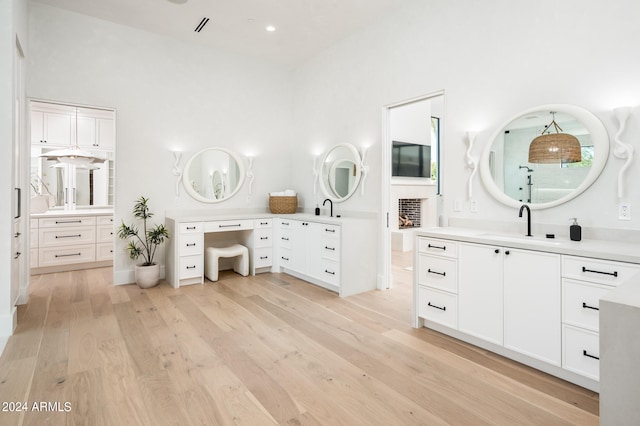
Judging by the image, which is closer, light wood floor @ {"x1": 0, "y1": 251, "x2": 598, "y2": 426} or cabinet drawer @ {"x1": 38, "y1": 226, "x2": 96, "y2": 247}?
light wood floor @ {"x1": 0, "y1": 251, "x2": 598, "y2": 426}

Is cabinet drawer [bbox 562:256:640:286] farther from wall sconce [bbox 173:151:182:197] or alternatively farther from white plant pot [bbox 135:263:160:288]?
wall sconce [bbox 173:151:182:197]

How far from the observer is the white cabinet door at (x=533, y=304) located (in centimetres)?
221

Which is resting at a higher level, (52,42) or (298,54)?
(298,54)

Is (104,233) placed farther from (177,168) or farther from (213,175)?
(213,175)

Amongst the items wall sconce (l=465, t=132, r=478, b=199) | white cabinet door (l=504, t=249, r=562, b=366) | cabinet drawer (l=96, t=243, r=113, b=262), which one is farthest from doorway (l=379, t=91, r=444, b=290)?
cabinet drawer (l=96, t=243, r=113, b=262)

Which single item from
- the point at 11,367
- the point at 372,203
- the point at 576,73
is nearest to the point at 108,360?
the point at 11,367

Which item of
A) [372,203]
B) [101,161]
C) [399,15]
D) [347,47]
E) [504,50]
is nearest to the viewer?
[504,50]

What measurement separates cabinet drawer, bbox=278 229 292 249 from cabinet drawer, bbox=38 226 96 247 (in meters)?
2.97

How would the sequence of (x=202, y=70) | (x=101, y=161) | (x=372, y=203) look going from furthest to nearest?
(x=101, y=161)
(x=202, y=70)
(x=372, y=203)

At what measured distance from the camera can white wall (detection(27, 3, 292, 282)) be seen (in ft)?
13.3

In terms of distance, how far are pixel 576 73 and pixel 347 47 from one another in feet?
9.38

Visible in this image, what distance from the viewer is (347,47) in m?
4.69

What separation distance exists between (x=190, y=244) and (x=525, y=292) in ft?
11.9

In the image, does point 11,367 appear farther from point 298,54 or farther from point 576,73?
point 298,54
